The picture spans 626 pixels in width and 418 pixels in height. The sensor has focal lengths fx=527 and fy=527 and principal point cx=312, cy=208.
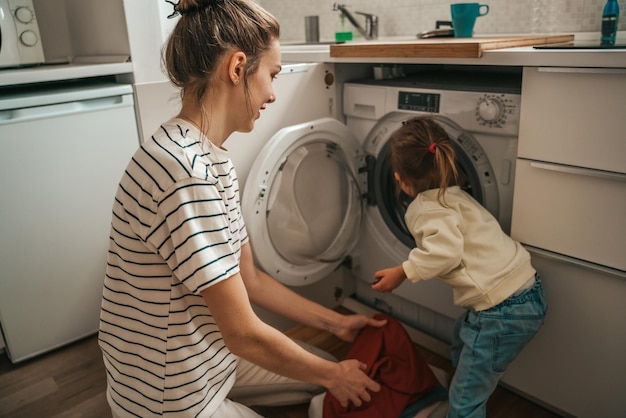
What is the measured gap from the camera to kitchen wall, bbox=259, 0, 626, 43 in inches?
68.8

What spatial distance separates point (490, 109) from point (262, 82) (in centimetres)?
69

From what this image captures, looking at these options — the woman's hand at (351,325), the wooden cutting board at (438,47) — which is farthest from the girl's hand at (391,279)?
the wooden cutting board at (438,47)

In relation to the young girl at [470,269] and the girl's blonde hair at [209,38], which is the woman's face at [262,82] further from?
the young girl at [470,269]

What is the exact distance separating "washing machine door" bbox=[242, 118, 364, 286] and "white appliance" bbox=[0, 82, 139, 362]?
1.79ft

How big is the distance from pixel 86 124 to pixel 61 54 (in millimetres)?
586

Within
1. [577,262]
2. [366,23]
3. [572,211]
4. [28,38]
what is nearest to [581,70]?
[572,211]

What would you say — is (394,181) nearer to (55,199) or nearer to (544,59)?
(544,59)

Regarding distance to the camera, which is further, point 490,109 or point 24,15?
point 24,15

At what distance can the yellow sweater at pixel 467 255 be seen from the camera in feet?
4.17

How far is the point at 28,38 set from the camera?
5.76ft

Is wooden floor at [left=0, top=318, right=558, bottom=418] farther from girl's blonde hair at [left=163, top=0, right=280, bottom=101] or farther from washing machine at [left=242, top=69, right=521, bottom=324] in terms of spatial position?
girl's blonde hair at [left=163, top=0, right=280, bottom=101]

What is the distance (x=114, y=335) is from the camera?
1.10 m

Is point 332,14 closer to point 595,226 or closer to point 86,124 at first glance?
point 86,124

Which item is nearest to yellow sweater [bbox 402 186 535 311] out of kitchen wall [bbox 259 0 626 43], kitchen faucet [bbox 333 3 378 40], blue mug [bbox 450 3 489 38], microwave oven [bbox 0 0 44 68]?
blue mug [bbox 450 3 489 38]
